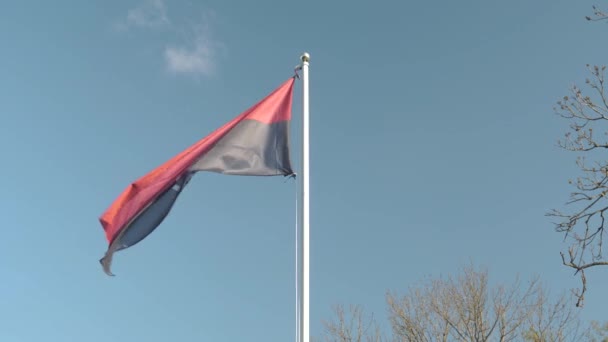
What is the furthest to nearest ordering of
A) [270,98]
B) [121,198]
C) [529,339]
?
[529,339], [270,98], [121,198]

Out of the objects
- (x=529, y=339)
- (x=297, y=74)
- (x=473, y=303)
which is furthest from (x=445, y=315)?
(x=297, y=74)

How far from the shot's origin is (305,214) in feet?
28.0

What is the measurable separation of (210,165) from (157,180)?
27.4 inches

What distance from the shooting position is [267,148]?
9398 mm

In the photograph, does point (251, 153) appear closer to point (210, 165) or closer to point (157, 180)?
point (210, 165)

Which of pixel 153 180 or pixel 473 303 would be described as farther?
pixel 473 303

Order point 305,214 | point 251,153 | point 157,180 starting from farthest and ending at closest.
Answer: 1. point 251,153
2. point 157,180
3. point 305,214

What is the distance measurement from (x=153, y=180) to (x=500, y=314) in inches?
677

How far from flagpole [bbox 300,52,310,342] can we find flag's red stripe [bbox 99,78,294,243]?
0.51 m

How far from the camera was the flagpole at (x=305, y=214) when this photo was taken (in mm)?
7761

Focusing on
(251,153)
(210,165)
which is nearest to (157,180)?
(210,165)

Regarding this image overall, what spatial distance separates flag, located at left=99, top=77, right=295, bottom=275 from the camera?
888 cm

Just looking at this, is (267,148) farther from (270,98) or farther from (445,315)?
(445,315)

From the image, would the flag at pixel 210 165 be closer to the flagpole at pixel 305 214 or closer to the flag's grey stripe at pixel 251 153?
the flag's grey stripe at pixel 251 153
